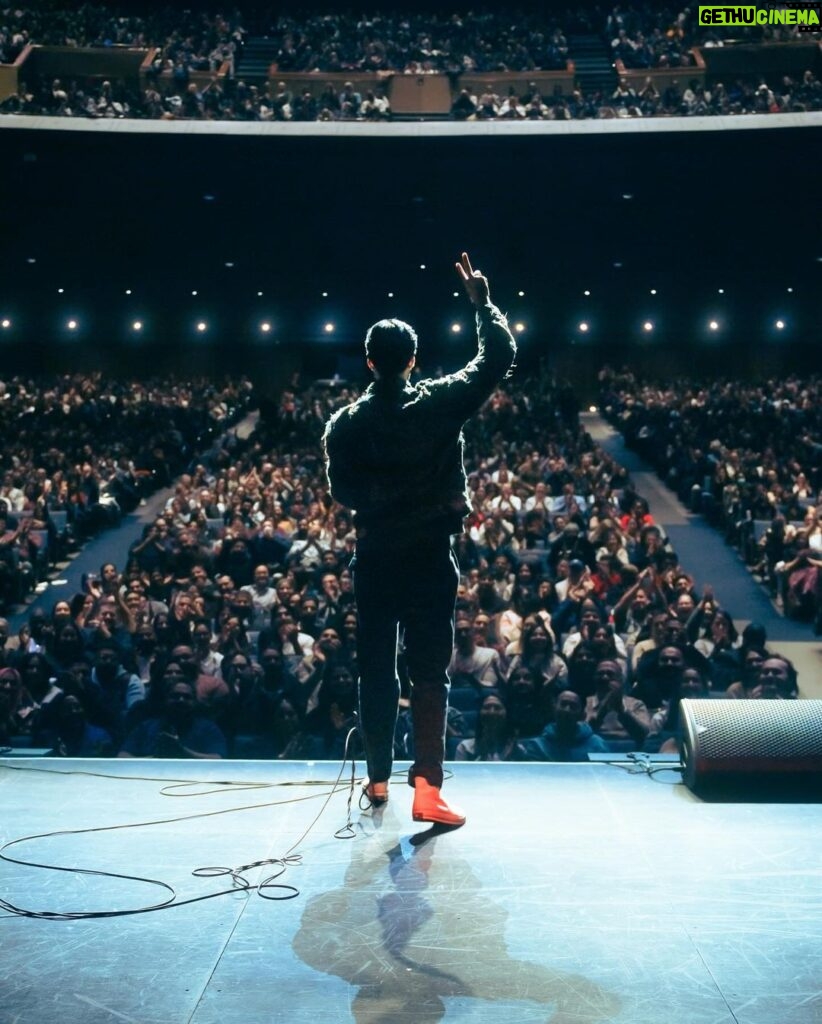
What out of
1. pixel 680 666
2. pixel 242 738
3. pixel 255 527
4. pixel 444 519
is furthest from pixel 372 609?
pixel 255 527

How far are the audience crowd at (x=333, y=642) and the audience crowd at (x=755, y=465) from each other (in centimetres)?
126

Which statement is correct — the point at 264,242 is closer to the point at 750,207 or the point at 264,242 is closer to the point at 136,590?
the point at 750,207

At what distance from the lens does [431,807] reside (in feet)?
8.80

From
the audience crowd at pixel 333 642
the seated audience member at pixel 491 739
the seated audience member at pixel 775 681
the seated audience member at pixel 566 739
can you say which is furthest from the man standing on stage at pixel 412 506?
the seated audience member at pixel 775 681

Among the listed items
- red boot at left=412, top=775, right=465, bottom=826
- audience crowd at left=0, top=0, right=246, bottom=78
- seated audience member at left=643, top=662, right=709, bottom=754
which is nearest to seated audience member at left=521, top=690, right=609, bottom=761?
seated audience member at left=643, top=662, right=709, bottom=754

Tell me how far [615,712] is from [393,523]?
9.27 feet

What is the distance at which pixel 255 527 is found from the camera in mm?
8945

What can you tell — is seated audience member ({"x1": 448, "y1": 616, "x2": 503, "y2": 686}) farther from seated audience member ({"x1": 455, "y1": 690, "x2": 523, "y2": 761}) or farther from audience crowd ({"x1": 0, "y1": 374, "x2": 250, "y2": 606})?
audience crowd ({"x1": 0, "y1": 374, "x2": 250, "y2": 606})

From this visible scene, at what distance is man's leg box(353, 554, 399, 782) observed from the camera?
2.74m

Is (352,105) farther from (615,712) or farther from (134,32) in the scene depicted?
(615,712)

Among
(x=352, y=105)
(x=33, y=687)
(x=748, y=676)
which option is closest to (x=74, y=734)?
(x=33, y=687)

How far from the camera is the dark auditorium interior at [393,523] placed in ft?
6.68

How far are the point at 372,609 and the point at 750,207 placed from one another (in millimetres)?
15419

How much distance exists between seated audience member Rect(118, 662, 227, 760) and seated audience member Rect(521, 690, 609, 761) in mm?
1414
